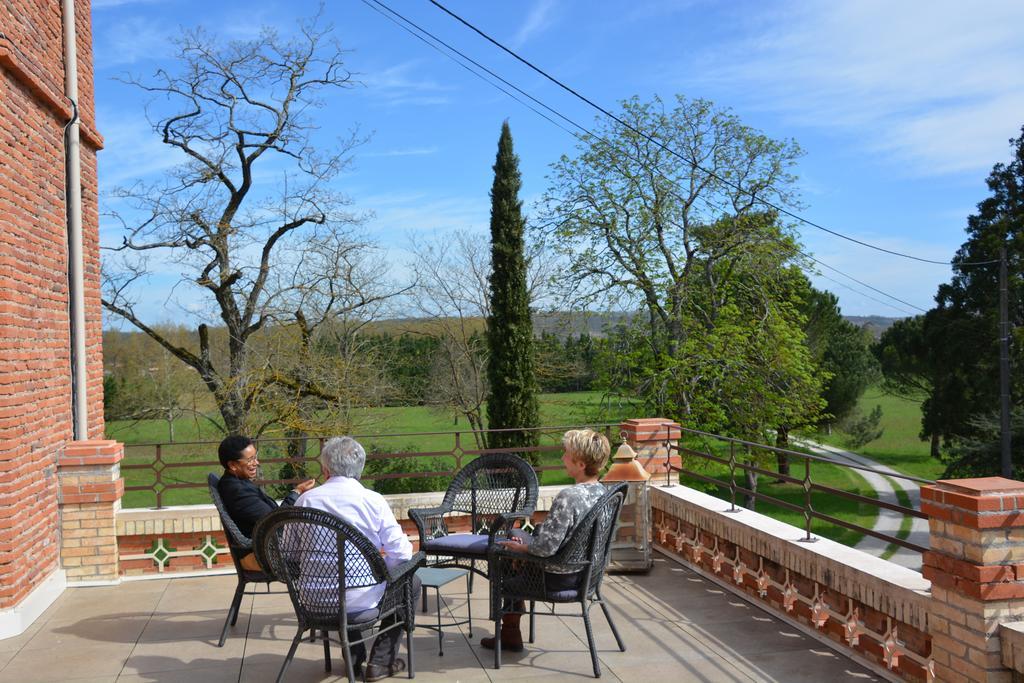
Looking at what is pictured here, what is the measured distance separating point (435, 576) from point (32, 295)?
331 centimetres

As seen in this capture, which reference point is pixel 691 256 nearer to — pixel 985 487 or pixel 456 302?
pixel 456 302

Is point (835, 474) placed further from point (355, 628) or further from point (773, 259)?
point (355, 628)

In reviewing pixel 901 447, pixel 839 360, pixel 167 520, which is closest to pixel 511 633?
pixel 167 520

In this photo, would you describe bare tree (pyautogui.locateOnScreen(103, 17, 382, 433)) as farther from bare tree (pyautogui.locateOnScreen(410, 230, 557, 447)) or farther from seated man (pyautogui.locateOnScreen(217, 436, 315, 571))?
seated man (pyautogui.locateOnScreen(217, 436, 315, 571))

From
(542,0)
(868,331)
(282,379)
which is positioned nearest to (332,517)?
(542,0)

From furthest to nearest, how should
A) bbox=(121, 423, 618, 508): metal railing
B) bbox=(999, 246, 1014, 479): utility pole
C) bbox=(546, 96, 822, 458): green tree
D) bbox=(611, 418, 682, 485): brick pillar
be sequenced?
bbox=(546, 96, 822, 458): green tree → bbox=(999, 246, 1014, 479): utility pole → bbox=(121, 423, 618, 508): metal railing → bbox=(611, 418, 682, 485): brick pillar

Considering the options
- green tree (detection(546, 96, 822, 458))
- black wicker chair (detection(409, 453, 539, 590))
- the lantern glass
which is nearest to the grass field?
green tree (detection(546, 96, 822, 458))

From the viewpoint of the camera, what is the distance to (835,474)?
38.8 metres

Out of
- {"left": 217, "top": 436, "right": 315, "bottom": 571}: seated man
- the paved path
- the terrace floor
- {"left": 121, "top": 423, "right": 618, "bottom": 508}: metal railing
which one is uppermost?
{"left": 217, "top": 436, "right": 315, "bottom": 571}: seated man

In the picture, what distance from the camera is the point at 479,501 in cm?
585

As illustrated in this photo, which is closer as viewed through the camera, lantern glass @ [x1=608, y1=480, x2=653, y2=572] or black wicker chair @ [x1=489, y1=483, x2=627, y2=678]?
black wicker chair @ [x1=489, y1=483, x2=627, y2=678]

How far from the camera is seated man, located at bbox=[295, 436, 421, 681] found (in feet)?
12.8

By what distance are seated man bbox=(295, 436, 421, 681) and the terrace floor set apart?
0.21 m

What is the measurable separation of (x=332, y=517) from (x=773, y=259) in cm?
1867
